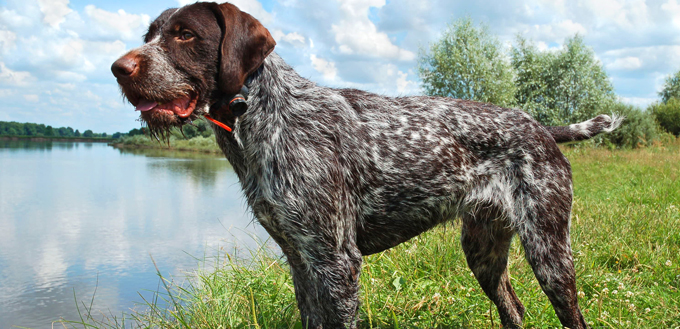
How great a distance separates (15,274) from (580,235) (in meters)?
9.84

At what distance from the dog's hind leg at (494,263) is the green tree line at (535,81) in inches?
787

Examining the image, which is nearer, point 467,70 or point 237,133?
point 237,133

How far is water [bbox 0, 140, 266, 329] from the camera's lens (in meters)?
7.55

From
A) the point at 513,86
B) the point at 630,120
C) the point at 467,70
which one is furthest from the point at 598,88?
the point at 467,70

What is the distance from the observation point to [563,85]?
A: 2670 cm

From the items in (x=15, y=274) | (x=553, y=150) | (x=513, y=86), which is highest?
(x=513, y=86)

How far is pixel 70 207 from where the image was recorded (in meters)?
15.7

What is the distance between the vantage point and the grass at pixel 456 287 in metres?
3.66

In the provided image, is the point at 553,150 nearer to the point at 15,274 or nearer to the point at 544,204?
the point at 544,204

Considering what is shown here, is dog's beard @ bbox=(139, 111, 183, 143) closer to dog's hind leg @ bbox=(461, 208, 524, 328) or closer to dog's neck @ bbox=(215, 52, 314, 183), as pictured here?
dog's neck @ bbox=(215, 52, 314, 183)

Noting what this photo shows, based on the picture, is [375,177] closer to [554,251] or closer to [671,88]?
[554,251]

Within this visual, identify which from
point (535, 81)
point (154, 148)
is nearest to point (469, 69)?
point (535, 81)

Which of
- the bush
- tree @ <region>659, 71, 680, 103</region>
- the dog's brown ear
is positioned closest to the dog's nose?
the dog's brown ear

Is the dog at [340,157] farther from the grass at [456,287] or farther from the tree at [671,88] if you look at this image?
the tree at [671,88]
